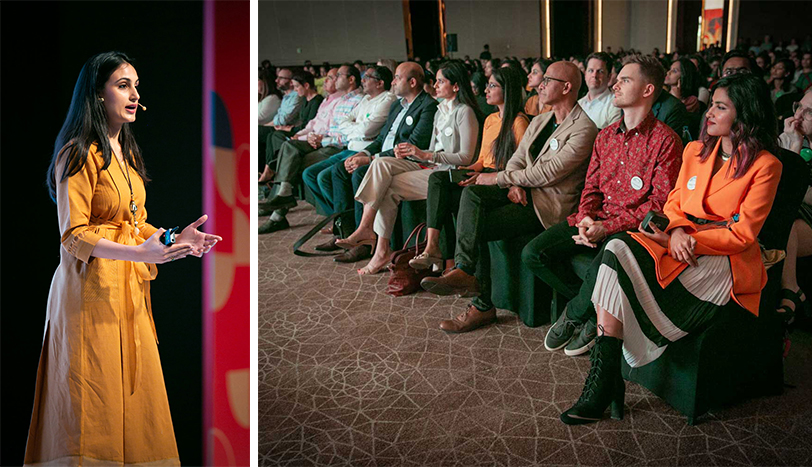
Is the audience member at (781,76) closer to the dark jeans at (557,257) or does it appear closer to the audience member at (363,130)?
the audience member at (363,130)

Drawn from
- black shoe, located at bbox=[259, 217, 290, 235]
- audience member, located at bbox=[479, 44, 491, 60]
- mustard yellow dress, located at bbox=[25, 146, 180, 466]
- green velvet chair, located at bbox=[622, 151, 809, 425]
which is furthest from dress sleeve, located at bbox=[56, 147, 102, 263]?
audience member, located at bbox=[479, 44, 491, 60]

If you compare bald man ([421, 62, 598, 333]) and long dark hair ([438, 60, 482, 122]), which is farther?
long dark hair ([438, 60, 482, 122])

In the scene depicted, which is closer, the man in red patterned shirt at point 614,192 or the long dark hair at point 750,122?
the long dark hair at point 750,122

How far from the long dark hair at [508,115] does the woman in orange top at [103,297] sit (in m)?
2.27

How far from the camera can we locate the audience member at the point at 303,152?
198 inches

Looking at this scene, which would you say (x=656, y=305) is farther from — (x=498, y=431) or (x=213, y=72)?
(x=213, y=72)

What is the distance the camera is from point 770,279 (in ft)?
7.07

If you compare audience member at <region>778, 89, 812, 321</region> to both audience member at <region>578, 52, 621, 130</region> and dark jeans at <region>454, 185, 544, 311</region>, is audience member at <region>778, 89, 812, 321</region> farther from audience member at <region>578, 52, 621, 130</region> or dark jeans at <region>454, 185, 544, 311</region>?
audience member at <region>578, 52, 621, 130</region>

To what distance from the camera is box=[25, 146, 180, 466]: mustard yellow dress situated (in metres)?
1.30

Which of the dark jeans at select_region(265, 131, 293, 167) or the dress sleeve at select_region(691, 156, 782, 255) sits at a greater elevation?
the dark jeans at select_region(265, 131, 293, 167)

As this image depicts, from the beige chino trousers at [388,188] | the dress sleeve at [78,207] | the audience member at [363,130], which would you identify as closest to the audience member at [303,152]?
the audience member at [363,130]

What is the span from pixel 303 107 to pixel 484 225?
3689 millimetres

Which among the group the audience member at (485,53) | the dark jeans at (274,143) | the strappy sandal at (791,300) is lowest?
the strappy sandal at (791,300)

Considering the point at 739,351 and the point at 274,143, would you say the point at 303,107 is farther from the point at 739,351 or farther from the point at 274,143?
the point at 739,351
